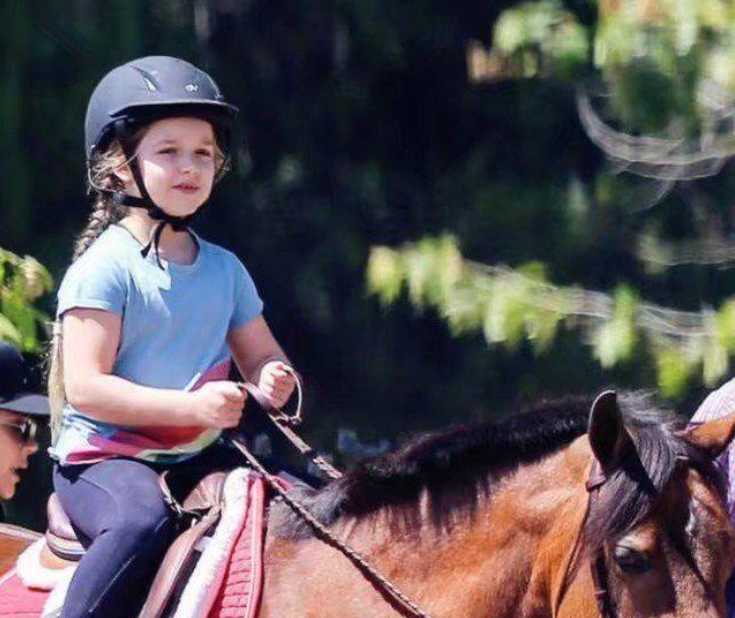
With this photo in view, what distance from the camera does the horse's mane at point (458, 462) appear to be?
298 cm

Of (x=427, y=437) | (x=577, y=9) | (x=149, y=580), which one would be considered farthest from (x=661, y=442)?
(x=577, y=9)

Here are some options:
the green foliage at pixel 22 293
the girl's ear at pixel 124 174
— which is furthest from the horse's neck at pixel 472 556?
the green foliage at pixel 22 293

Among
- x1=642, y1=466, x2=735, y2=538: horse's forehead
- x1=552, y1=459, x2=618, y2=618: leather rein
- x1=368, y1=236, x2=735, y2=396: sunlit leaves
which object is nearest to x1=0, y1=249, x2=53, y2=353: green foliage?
x1=368, y1=236, x2=735, y2=396: sunlit leaves

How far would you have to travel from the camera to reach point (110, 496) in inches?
123

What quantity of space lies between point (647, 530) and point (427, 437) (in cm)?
51

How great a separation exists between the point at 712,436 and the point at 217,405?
0.86 m

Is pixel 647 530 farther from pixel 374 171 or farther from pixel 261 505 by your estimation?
pixel 374 171

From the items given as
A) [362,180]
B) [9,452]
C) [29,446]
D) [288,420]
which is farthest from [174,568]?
[362,180]

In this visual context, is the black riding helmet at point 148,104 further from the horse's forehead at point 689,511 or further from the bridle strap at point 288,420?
the horse's forehead at point 689,511

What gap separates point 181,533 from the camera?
3.16 m

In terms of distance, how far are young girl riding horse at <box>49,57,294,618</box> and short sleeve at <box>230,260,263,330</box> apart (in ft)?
0.04

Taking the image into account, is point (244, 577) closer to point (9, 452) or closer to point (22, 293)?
point (9, 452)

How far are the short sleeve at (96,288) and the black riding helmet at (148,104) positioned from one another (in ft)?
0.34

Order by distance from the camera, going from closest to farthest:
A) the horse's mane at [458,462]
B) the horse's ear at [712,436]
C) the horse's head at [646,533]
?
the horse's head at [646,533], the horse's ear at [712,436], the horse's mane at [458,462]
